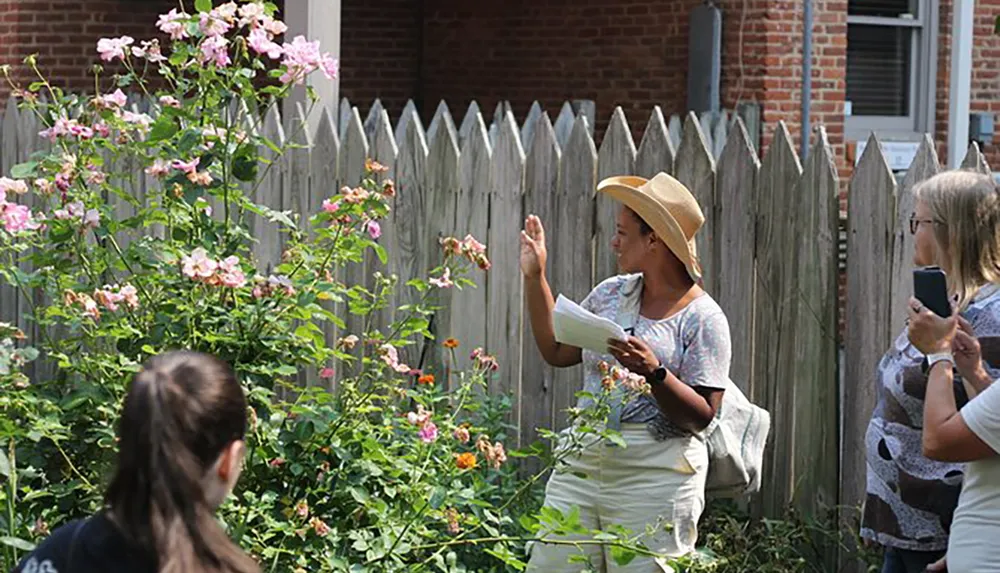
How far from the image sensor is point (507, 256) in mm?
6656

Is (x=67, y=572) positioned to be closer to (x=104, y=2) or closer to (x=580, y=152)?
(x=580, y=152)

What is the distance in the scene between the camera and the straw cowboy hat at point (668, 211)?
4.95 metres

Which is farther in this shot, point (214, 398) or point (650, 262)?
point (650, 262)

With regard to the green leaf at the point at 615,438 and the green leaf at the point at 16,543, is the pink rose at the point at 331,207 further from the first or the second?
the green leaf at the point at 16,543

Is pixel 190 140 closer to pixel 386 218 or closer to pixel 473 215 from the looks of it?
pixel 473 215

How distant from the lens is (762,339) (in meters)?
5.91

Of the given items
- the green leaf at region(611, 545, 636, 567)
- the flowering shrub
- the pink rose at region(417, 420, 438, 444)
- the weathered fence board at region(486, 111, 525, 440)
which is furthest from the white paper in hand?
the weathered fence board at region(486, 111, 525, 440)

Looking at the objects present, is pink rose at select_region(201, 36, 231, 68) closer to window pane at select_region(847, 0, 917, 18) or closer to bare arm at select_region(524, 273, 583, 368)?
bare arm at select_region(524, 273, 583, 368)

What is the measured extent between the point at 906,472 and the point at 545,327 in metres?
1.21

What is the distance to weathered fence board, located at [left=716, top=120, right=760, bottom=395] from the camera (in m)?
5.89

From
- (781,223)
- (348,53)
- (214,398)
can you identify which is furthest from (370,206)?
(348,53)

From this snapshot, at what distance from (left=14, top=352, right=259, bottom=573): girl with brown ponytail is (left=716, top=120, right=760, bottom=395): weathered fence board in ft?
11.7

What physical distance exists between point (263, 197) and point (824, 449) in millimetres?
2772

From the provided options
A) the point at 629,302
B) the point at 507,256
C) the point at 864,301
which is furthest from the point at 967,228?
the point at 507,256
